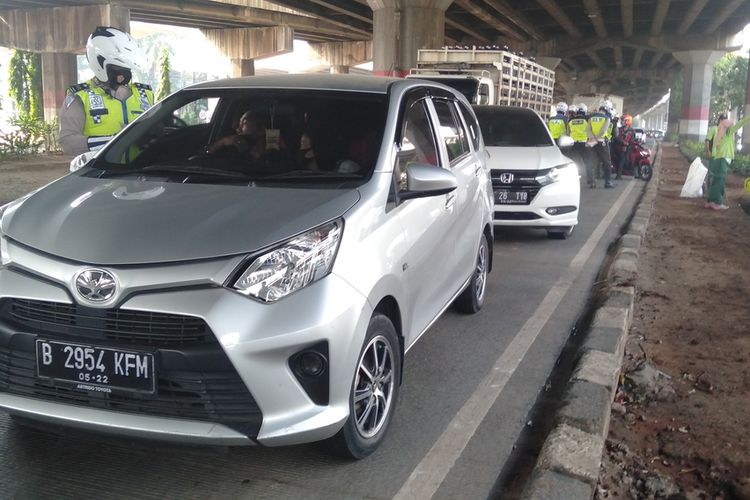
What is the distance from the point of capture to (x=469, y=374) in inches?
183

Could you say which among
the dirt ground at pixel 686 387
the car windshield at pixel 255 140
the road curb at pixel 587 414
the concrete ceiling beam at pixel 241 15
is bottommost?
the dirt ground at pixel 686 387

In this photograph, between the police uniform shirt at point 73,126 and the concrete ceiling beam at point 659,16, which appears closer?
the police uniform shirt at point 73,126

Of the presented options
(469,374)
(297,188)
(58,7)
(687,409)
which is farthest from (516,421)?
(58,7)

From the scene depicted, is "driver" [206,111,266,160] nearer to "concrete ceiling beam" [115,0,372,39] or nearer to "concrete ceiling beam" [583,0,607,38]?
"concrete ceiling beam" [115,0,372,39]

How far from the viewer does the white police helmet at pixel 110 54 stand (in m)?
5.55

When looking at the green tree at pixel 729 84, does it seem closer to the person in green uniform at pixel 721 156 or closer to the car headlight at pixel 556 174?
the person in green uniform at pixel 721 156

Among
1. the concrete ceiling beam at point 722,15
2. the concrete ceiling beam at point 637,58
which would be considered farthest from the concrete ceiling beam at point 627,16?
the concrete ceiling beam at point 637,58

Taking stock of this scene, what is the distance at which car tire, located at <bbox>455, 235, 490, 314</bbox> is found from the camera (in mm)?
5707

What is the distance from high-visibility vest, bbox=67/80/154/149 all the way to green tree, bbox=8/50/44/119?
2491 cm

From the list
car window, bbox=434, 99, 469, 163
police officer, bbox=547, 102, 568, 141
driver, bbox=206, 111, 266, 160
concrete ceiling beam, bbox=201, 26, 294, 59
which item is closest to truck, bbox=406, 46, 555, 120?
police officer, bbox=547, 102, 568, 141

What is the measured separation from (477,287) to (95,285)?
3571 mm

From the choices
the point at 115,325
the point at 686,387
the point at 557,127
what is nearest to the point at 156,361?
the point at 115,325

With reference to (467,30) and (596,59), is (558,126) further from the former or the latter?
(596,59)

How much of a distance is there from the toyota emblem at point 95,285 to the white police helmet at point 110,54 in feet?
10.5
